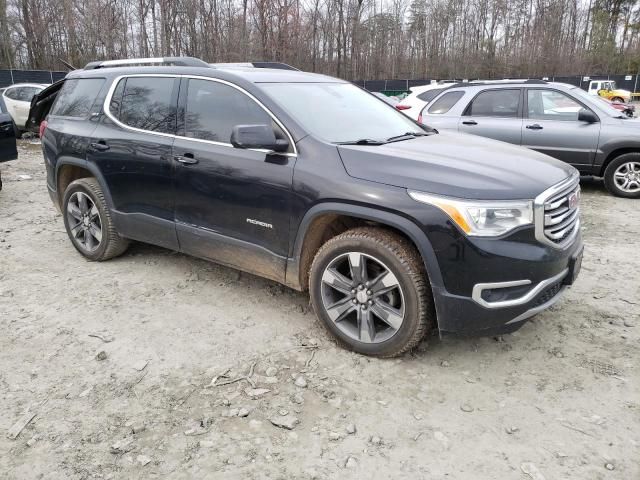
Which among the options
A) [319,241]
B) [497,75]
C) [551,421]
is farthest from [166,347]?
[497,75]

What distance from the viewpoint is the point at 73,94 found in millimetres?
5074

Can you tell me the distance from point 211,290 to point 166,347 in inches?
36.9

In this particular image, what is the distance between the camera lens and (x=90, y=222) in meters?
4.92

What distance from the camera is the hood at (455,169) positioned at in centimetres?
288

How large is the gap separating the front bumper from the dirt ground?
0.35 m

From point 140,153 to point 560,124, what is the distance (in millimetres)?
6239

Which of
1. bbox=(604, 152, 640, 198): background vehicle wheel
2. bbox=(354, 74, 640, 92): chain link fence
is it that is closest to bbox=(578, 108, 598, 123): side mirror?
bbox=(604, 152, 640, 198): background vehicle wheel

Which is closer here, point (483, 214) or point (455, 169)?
point (483, 214)

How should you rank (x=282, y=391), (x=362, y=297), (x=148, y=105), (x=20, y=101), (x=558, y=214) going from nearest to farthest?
1. (x=282, y=391)
2. (x=558, y=214)
3. (x=362, y=297)
4. (x=148, y=105)
5. (x=20, y=101)

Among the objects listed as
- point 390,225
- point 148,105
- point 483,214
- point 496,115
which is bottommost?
point 390,225

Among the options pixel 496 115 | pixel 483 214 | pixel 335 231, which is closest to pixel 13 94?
pixel 496 115

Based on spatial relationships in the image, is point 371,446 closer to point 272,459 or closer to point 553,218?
point 272,459

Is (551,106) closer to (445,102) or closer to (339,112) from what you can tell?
(445,102)

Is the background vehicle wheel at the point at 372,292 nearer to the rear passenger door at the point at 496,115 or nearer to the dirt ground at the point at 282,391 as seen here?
the dirt ground at the point at 282,391
